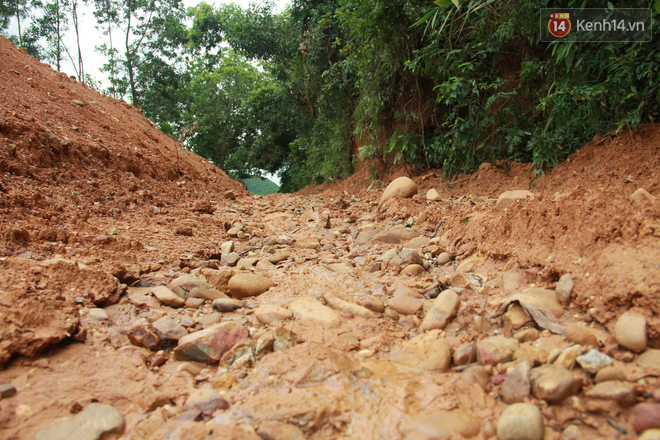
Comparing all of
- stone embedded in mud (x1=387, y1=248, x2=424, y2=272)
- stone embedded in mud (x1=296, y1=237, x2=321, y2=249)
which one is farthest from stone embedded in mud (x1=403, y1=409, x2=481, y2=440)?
stone embedded in mud (x1=296, y1=237, x2=321, y2=249)

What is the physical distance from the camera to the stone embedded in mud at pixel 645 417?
955 mm

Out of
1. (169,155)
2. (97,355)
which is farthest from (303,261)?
(169,155)

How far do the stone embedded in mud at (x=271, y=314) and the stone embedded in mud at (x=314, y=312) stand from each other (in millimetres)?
58

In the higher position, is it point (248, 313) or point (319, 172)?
point (319, 172)

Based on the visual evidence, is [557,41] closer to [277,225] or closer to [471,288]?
[471,288]

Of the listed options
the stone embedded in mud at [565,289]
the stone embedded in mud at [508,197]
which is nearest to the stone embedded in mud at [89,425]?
the stone embedded in mud at [565,289]

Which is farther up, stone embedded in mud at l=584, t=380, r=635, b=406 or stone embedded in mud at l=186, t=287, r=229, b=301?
stone embedded in mud at l=186, t=287, r=229, b=301

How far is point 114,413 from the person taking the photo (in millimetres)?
1216

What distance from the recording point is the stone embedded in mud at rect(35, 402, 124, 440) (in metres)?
1.11

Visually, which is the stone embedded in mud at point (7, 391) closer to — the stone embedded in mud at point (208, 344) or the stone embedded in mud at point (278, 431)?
the stone embedded in mud at point (208, 344)

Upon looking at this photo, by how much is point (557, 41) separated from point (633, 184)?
173 cm

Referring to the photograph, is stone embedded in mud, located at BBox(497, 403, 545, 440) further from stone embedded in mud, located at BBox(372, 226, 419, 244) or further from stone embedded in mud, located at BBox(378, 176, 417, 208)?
stone embedded in mud, located at BBox(378, 176, 417, 208)

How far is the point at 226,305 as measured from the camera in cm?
203

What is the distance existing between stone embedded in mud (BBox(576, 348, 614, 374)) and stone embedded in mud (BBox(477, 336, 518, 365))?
0.73 ft
